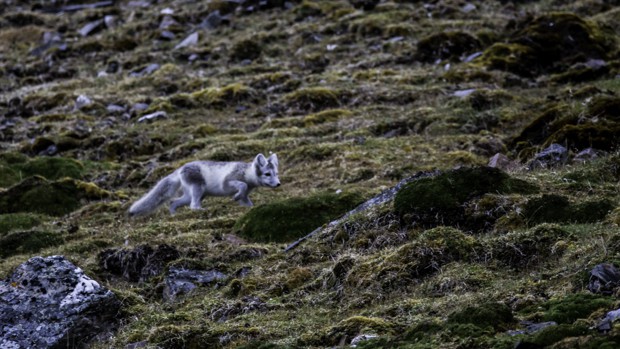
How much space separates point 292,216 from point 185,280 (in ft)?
11.2

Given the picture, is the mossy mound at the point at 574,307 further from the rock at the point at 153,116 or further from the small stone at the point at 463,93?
the rock at the point at 153,116

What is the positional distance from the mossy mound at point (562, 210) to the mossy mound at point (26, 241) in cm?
909

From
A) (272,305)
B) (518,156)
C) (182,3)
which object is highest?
(272,305)

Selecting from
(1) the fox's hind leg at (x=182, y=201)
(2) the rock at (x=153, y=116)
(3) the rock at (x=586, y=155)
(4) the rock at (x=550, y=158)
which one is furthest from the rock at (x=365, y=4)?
(3) the rock at (x=586, y=155)

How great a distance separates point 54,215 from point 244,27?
66.8 ft

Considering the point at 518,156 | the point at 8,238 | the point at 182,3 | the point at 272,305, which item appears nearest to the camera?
the point at 272,305

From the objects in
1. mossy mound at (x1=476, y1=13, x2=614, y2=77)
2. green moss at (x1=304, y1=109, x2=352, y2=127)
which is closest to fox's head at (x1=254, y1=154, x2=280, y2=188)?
green moss at (x1=304, y1=109, x2=352, y2=127)

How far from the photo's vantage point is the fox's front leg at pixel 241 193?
63.3 ft

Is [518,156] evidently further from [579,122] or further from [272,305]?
[272,305]

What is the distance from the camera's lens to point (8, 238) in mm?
16812

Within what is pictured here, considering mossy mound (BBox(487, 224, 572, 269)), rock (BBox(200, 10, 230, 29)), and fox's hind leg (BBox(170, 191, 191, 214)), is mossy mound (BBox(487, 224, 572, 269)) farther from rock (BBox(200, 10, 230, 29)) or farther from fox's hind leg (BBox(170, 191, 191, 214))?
rock (BBox(200, 10, 230, 29))

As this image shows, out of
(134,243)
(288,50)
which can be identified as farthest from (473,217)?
(288,50)

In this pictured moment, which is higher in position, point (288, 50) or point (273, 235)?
point (273, 235)

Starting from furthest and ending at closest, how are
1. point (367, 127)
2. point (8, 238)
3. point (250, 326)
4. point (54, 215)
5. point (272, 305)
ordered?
1. point (367, 127)
2. point (54, 215)
3. point (8, 238)
4. point (272, 305)
5. point (250, 326)
